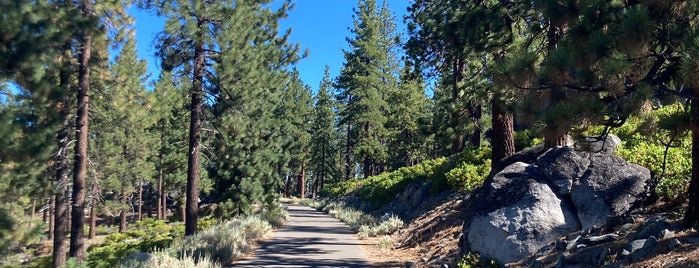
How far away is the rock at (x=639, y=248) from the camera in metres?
5.39

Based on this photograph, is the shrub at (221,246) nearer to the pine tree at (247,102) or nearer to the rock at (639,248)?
the pine tree at (247,102)

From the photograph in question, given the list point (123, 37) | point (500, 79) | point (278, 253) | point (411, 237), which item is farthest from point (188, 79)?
point (500, 79)

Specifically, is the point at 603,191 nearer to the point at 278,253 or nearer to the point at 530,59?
the point at 530,59

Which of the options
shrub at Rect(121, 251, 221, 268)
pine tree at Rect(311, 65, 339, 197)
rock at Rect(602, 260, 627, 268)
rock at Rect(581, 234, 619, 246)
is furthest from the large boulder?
pine tree at Rect(311, 65, 339, 197)

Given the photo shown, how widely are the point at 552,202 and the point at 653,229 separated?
208 centimetres

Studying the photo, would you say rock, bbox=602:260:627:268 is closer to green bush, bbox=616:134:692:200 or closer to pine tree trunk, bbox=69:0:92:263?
→ green bush, bbox=616:134:692:200

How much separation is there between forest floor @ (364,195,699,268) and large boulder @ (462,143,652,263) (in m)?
0.58

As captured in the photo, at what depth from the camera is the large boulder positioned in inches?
304

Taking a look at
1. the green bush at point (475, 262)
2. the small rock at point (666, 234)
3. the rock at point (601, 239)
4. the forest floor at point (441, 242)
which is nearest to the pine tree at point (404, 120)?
the forest floor at point (441, 242)

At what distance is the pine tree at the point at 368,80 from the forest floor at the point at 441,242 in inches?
1174

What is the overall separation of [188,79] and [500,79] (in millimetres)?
12527

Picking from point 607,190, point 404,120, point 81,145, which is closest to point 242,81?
point 81,145

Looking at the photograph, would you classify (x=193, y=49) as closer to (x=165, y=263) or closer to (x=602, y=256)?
(x=165, y=263)

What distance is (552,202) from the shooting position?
804cm
